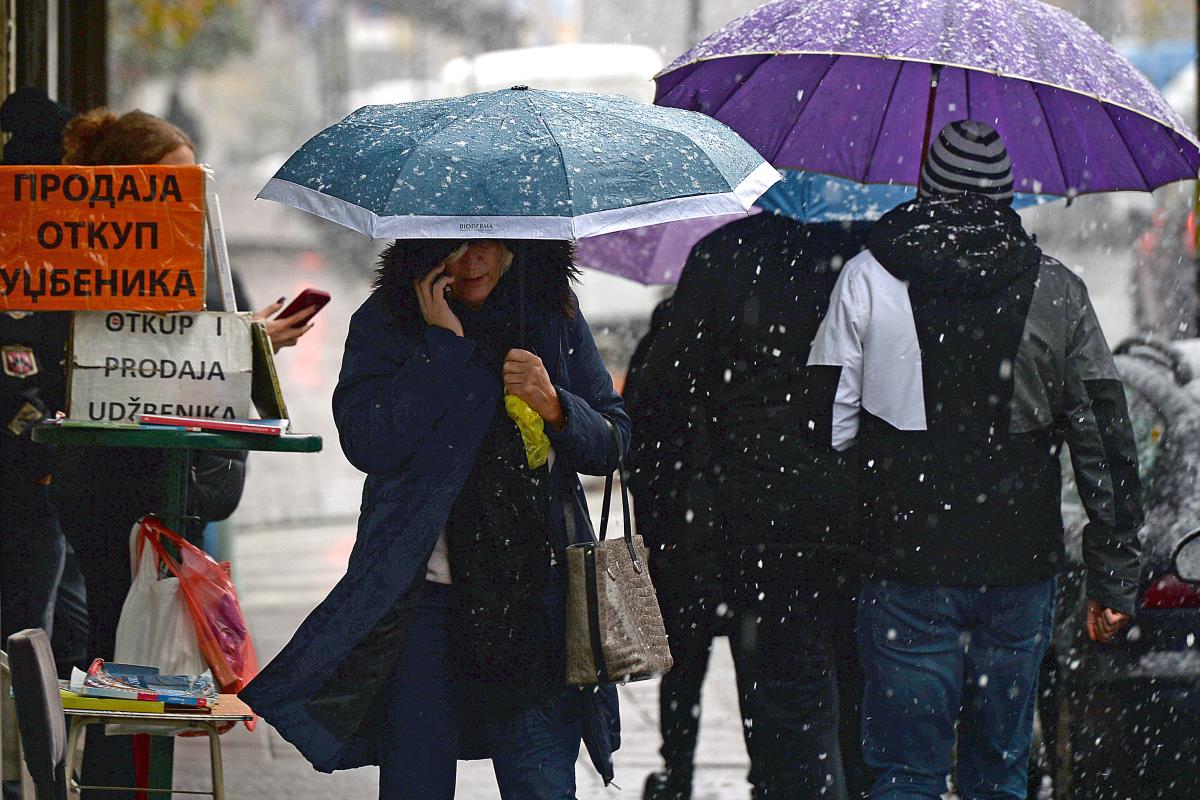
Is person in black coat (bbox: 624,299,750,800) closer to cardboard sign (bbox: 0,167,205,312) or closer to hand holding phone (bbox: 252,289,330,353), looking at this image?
hand holding phone (bbox: 252,289,330,353)

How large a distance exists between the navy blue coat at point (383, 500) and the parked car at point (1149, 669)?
5.95 feet

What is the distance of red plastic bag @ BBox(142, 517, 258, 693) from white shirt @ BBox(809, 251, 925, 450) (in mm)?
1522

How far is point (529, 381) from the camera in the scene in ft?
12.6

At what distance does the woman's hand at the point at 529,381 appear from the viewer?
3.83m

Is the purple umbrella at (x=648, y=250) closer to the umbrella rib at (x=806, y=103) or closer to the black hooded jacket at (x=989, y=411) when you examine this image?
the umbrella rib at (x=806, y=103)

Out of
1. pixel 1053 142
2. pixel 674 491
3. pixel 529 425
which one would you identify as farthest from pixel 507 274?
pixel 1053 142

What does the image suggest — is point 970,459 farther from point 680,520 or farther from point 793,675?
point 680,520

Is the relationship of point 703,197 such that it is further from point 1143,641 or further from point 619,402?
point 1143,641

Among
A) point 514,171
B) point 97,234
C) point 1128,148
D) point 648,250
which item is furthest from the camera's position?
point 648,250

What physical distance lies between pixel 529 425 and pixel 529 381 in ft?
0.34

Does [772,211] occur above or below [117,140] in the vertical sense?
below

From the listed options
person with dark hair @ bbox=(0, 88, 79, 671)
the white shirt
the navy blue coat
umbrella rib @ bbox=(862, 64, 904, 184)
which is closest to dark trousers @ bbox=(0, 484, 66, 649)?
person with dark hair @ bbox=(0, 88, 79, 671)

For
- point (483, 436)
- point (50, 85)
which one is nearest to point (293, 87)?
point (50, 85)

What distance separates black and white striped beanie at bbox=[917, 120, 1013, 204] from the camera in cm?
429
